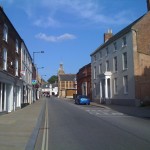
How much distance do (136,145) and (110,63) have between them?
118ft

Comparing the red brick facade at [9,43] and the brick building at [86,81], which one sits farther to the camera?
the brick building at [86,81]

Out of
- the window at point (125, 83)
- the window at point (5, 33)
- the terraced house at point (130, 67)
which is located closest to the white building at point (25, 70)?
the window at point (5, 33)

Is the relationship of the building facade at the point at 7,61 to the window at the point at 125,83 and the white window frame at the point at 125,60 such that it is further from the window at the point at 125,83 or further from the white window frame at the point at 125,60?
the window at the point at 125,83

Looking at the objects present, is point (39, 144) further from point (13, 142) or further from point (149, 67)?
point (149, 67)

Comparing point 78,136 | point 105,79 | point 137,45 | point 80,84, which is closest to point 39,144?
point 78,136

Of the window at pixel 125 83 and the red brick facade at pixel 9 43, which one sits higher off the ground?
the red brick facade at pixel 9 43

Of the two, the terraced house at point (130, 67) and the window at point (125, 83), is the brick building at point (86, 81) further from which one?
the window at point (125, 83)

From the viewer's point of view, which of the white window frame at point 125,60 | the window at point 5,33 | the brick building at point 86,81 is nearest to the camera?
the window at point 5,33

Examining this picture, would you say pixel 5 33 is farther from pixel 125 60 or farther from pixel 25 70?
pixel 125 60

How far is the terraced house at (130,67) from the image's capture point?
3691cm

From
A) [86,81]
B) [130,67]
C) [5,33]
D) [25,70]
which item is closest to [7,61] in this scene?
[5,33]

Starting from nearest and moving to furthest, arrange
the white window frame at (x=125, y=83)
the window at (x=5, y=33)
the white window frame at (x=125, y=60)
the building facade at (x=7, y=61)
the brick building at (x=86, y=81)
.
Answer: the building facade at (x=7, y=61), the window at (x=5, y=33), the white window frame at (x=125, y=83), the white window frame at (x=125, y=60), the brick building at (x=86, y=81)

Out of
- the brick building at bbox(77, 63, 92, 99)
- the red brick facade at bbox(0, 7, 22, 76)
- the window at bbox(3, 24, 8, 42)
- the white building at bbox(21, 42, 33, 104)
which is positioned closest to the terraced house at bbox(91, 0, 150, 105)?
the white building at bbox(21, 42, 33, 104)

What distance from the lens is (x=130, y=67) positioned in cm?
3800
